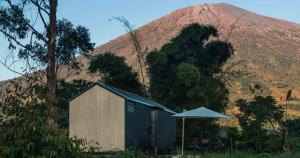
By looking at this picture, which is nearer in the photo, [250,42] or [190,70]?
[190,70]

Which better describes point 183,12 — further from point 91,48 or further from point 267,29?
point 91,48

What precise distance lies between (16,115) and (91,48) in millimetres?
17652

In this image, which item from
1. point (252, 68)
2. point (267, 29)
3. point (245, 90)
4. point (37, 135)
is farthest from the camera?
point (267, 29)

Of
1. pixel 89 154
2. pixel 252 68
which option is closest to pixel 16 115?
pixel 89 154

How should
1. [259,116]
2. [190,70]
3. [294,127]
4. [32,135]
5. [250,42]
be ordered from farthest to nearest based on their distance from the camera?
[250,42], [190,70], [294,127], [259,116], [32,135]

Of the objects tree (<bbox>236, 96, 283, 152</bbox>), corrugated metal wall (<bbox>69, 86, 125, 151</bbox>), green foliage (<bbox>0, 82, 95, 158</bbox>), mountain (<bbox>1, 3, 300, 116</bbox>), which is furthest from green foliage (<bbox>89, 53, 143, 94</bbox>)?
green foliage (<bbox>0, 82, 95, 158</bbox>)

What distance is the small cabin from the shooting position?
16922 millimetres

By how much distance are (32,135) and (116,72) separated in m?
21.2

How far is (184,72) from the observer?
2597cm

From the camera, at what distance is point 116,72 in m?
28.0

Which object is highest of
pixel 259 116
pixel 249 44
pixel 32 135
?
pixel 249 44

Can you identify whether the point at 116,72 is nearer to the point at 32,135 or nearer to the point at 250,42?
the point at 32,135

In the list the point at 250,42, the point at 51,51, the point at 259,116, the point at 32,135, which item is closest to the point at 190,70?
the point at 259,116

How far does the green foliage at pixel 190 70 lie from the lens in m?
26.2
